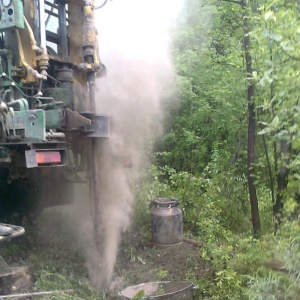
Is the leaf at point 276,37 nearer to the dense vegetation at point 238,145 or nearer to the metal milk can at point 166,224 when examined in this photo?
the dense vegetation at point 238,145

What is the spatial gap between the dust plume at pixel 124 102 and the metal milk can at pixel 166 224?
0.43 metres

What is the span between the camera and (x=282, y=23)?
3.03 m

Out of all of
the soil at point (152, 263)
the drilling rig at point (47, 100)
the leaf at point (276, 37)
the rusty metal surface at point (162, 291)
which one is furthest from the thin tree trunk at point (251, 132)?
the leaf at point (276, 37)

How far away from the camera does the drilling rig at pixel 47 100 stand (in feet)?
13.4

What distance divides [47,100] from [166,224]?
233cm

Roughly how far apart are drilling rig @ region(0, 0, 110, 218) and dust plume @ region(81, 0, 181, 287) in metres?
0.44

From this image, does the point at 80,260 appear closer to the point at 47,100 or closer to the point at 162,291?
the point at 162,291

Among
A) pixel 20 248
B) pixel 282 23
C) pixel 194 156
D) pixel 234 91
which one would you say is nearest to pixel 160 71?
pixel 234 91

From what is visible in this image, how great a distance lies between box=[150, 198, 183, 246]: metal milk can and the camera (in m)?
5.85

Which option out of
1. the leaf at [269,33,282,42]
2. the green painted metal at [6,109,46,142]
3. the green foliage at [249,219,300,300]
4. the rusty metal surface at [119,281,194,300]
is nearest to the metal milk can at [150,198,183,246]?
the rusty metal surface at [119,281,194,300]

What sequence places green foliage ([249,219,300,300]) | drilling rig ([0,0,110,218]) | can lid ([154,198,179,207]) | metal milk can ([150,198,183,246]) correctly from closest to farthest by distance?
green foliage ([249,219,300,300]) < drilling rig ([0,0,110,218]) < metal milk can ([150,198,183,246]) < can lid ([154,198,179,207])

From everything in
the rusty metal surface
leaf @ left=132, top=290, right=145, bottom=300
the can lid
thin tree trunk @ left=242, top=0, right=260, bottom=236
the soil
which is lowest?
the soil

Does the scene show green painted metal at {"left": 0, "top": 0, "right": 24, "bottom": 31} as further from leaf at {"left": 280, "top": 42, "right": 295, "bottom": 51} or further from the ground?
leaf at {"left": 280, "top": 42, "right": 295, "bottom": 51}

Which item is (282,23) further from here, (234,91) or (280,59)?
(234,91)
